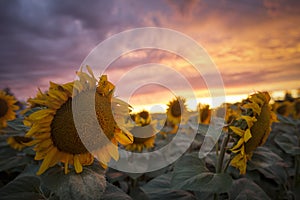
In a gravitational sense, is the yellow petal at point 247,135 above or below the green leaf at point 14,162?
above

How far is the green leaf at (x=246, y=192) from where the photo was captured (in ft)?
8.36

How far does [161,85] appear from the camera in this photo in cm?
392

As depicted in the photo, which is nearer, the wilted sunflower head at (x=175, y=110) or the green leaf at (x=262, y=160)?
the green leaf at (x=262, y=160)

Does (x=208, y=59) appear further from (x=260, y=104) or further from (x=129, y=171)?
(x=129, y=171)

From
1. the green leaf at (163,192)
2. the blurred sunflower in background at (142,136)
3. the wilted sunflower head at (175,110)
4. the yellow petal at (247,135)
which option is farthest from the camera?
the wilted sunflower head at (175,110)

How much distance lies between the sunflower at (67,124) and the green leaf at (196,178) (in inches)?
30.1

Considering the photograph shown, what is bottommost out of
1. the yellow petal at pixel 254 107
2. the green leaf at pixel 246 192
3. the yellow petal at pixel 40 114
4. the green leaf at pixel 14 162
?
the green leaf at pixel 246 192

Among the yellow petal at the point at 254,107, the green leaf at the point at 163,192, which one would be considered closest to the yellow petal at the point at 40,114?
the green leaf at the point at 163,192

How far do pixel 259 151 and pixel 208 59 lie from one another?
1237 mm

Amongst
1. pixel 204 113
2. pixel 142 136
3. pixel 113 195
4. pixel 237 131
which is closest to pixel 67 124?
pixel 113 195

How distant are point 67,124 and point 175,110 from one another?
566 cm

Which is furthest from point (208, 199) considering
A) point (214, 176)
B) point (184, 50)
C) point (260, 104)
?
point (184, 50)

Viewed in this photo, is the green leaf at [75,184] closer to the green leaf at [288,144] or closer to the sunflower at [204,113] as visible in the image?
the green leaf at [288,144]

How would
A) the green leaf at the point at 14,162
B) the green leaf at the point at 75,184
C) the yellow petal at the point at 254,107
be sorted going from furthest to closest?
the green leaf at the point at 14,162 → the yellow petal at the point at 254,107 → the green leaf at the point at 75,184
